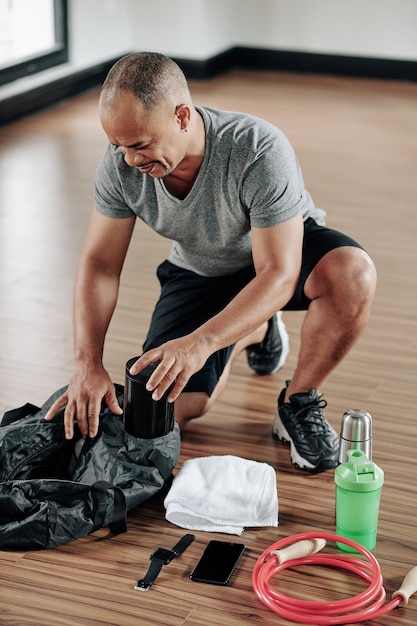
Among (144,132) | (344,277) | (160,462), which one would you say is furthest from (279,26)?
(160,462)

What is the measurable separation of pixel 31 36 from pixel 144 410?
149 inches

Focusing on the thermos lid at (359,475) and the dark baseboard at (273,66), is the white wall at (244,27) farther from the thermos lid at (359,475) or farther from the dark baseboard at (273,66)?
the thermos lid at (359,475)

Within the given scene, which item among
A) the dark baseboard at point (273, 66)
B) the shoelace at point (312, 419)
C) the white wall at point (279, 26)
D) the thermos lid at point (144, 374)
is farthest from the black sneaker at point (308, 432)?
the white wall at point (279, 26)

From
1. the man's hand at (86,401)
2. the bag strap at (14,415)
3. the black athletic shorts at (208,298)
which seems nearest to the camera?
the man's hand at (86,401)

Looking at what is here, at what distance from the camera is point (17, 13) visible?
514 cm

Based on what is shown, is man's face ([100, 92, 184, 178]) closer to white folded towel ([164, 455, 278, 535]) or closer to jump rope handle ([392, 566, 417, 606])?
white folded towel ([164, 455, 278, 535])

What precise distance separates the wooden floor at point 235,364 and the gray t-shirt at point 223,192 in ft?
1.46

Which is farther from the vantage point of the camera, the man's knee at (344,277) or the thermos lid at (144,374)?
the man's knee at (344,277)

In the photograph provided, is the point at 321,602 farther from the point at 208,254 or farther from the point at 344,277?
the point at 208,254

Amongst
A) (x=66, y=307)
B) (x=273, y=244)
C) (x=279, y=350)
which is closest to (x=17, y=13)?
(x=66, y=307)

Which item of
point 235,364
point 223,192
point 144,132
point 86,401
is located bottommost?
point 235,364

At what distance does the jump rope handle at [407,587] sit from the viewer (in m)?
1.72

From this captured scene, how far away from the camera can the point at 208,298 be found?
2.34 m

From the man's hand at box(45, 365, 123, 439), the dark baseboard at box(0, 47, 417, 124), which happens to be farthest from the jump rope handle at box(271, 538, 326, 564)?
the dark baseboard at box(0, 47, 417, 124)
